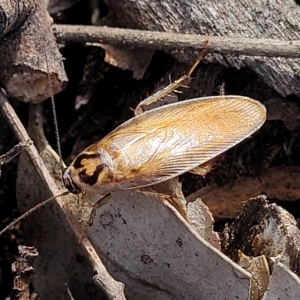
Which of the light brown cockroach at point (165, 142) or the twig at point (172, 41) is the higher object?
the twig at point (172, 41)

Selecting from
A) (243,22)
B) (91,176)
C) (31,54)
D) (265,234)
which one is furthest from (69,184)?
(243,22)

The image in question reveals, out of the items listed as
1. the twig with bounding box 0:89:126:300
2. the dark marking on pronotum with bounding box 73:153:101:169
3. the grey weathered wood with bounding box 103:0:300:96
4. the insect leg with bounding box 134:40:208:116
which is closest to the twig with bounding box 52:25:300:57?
the grey weathered wood with bounding box 103:0:300:96

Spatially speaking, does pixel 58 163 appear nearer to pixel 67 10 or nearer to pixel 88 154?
pixel 88 154

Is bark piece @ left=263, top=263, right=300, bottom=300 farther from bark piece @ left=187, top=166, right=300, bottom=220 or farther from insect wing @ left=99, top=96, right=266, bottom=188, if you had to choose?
insect wing @ left=99, top=96, right=266, bottom=188

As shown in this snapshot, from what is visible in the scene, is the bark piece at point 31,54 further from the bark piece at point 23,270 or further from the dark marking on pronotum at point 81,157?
the bark piece at point 23,270

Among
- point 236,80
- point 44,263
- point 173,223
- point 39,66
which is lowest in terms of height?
point 44,263

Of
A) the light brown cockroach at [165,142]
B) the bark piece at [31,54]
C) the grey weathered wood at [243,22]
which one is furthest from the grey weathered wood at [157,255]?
the grey weathered wood at [243,22]

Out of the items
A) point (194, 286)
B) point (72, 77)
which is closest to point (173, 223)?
point (194, 286)
